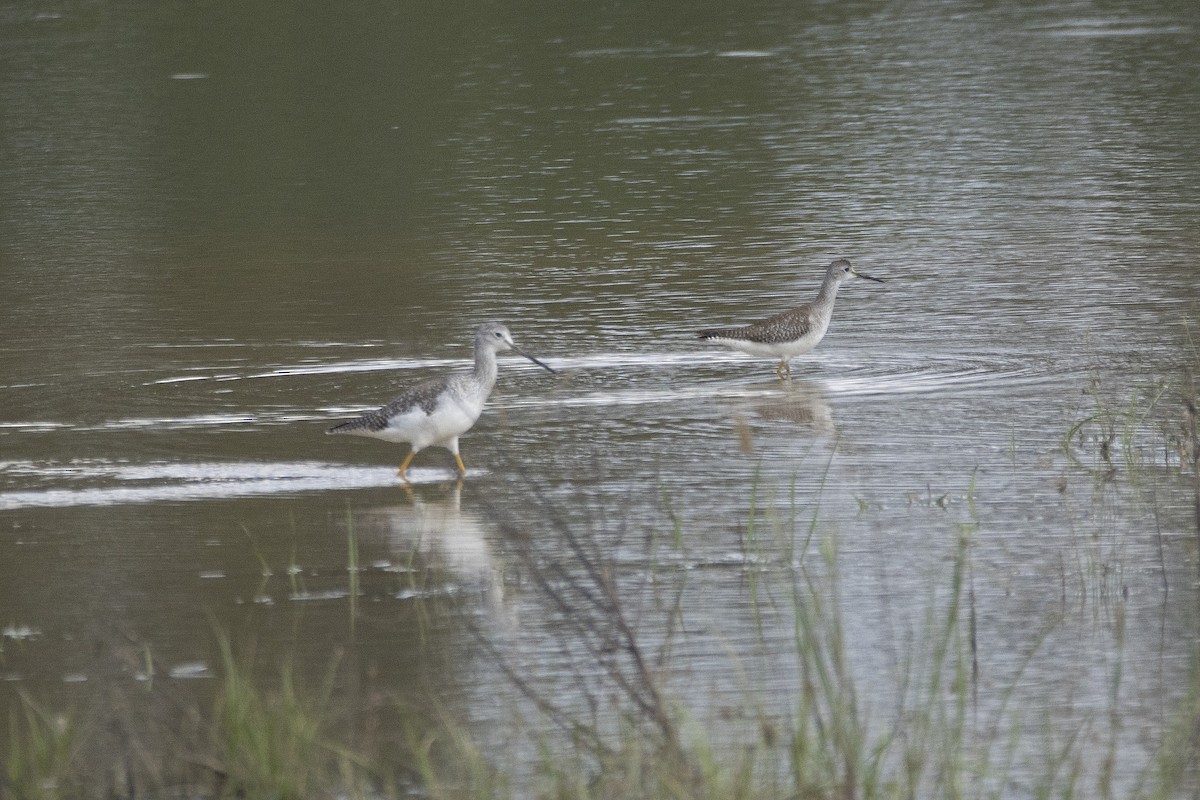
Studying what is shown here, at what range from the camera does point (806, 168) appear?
21.2 meters

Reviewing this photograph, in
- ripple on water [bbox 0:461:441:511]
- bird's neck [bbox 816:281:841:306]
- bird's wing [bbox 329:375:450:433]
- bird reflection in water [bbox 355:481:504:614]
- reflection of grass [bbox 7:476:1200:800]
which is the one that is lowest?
reflection of grass [bbox 7:476:1200:800]

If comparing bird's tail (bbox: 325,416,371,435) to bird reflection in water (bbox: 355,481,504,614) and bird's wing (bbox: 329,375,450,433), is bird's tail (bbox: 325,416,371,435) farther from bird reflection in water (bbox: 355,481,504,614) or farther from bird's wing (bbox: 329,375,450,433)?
bird reflection in water (bbox: 355,481,504,614)

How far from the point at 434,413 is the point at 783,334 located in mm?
3311

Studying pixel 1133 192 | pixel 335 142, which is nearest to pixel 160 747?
pixel 1133 192

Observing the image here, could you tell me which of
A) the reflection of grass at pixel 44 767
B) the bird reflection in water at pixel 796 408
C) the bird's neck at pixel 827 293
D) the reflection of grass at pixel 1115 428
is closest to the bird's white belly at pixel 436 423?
the bird reflection in water at pixel 796 408

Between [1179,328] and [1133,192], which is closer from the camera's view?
[1179,328]

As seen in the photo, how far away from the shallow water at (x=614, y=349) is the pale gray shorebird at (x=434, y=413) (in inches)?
10.0

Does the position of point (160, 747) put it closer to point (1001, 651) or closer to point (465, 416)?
point (1001, 651)

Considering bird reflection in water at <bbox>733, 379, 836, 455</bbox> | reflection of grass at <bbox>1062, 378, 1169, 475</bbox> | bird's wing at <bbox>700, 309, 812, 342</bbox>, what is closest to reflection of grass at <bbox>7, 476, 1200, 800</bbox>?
reflection of grass at <bbox>1062, 378, 1169, 475</bbox>

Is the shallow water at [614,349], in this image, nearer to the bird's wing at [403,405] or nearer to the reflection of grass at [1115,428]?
the reflection of grass at [1115,428]

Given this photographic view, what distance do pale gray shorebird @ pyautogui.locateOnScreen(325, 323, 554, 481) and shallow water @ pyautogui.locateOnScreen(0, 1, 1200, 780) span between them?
0.83 feet

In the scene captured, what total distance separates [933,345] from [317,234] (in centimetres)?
789

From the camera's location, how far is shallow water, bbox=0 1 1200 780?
7598 millimetres

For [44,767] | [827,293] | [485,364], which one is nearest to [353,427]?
[485,364]
